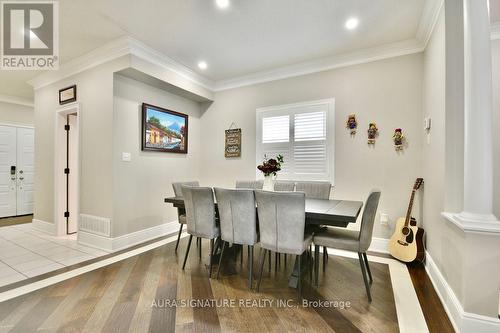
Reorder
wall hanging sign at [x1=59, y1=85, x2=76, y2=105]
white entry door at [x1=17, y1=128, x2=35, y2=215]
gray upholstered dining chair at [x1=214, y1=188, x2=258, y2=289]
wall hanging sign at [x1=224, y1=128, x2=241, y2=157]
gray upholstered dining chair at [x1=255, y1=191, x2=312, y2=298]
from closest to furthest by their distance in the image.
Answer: gray upholstered dining chair at [x1=255, y1=191, x2=312, y2=298] < gray upholstered dining chair at [x1=214, y1=188, x2=258, y2=289] < wall hanging sign at [x1=59, y1=85, x2=76, y2=105] < wall hanging sign at [x1=224, y1=128, x2=241, y2=157] < white entry door at [x1=17, y1=128, x2=35, y2=215]

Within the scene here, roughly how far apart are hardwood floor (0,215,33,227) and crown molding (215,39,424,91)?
4.99 m

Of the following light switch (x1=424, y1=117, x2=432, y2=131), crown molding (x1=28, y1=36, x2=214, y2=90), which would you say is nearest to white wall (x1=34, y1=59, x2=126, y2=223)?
crown molding (x1=28, y1=36, x2=214, y2=90)

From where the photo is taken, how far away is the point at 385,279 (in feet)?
8.00

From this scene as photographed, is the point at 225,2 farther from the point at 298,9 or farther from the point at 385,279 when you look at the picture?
the point at 385,279

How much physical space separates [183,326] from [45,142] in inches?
171

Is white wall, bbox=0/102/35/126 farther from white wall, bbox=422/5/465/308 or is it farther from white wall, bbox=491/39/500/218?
white wall, bbox=491/39/500/218

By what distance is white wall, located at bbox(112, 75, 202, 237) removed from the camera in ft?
11.0

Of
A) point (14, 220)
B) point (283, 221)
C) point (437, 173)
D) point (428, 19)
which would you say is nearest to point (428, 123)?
point (437, 173)

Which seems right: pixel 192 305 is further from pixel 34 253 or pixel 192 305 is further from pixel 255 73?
pixel 255 73

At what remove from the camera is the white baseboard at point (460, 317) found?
157 cm

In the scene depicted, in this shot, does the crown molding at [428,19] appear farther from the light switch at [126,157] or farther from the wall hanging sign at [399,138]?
the light switch at [126,157]

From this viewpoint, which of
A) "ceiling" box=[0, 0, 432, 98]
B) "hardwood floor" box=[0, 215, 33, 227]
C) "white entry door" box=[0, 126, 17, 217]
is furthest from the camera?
"white entry door" box=[0, 126, 17, 217]

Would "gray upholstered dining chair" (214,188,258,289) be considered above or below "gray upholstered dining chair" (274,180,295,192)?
below

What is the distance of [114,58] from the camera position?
3.26 m
